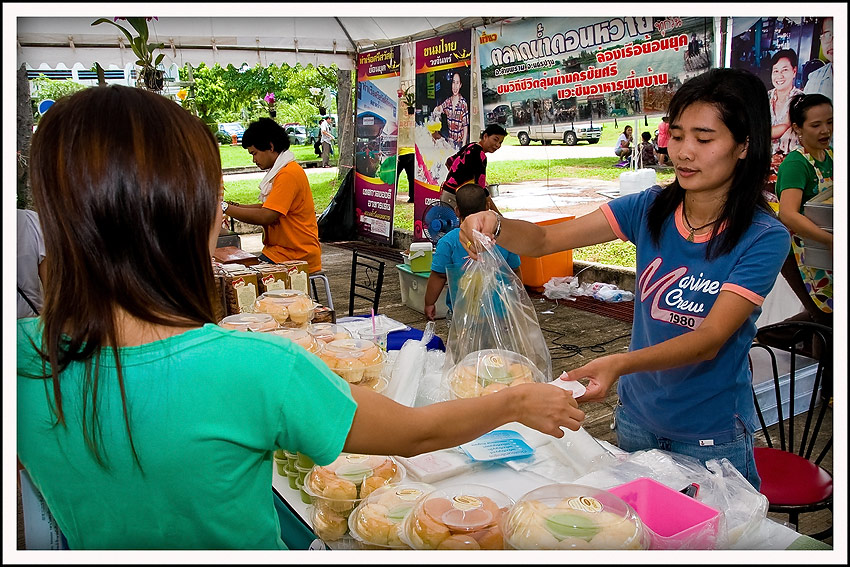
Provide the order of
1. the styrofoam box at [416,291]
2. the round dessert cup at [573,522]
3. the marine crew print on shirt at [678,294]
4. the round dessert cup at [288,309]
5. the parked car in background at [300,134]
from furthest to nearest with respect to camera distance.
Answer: the parked car in background at [300,134] → the styrofoam box at [416,291] → the round dessert cup at [288,309] → the marine crew print on shirt at [678,294] → the round dessert cup at [573,522]

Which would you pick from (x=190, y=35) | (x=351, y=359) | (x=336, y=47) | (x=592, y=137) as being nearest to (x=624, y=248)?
(x=592, y=137)

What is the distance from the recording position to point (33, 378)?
2.74ft

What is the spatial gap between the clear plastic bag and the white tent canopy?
5.27 metres

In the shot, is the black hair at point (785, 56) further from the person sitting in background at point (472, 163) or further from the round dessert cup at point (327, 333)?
the round dessert cup at point (327, 333)

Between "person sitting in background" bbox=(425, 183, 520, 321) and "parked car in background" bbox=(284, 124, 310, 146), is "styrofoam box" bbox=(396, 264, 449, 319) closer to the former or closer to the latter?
"person sitting in background" bbox=(425, 183, 520, 321)

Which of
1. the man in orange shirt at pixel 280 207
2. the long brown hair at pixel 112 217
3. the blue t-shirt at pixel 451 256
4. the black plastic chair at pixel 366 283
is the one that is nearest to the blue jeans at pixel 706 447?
the long brown hair at pixel 112 217

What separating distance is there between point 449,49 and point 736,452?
21.9 ft

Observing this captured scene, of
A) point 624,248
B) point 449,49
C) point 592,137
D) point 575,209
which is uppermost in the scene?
point 449,49

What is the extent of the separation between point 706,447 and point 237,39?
756 cm

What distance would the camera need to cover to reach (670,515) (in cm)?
122

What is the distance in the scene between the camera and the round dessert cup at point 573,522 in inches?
41.7

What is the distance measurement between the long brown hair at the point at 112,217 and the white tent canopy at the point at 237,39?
6288 mm

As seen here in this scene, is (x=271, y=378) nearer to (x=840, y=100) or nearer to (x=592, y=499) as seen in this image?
(x=592, y=499)

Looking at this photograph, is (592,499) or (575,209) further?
(575,209)
